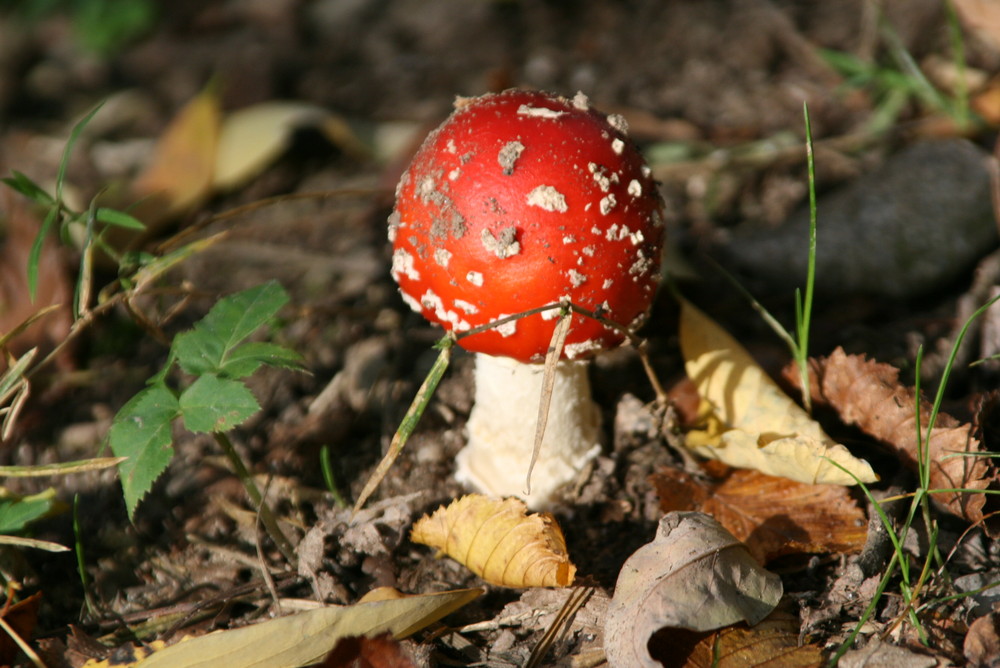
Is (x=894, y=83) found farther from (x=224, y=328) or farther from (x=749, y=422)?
(x=224, y=328)

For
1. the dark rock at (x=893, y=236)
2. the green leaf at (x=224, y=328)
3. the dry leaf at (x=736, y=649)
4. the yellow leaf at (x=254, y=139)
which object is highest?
the yellow leaf at (x=254, y=139)

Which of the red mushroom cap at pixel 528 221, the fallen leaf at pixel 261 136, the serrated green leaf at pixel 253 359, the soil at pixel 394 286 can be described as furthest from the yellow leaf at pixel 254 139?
the serrated green leaf at pixel 253 359

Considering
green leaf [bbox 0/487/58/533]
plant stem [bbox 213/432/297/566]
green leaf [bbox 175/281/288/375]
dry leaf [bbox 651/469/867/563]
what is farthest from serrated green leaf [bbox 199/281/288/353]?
dry leaf [bbox 651/469/867/563]

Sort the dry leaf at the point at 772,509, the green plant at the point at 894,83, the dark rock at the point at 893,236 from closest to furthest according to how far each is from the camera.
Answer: the dry leaf at the point at 772,509, the dark rock at the point at 893,236, the green plant at the point at 894,83

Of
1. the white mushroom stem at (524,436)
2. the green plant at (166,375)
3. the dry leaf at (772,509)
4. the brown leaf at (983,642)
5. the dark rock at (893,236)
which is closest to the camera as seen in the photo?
the brown leaf at (983,642)

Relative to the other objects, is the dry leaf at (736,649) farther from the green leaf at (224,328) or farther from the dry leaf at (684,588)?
the green leaf at (224,328)

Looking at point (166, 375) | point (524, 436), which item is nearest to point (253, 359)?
point (166, 375)

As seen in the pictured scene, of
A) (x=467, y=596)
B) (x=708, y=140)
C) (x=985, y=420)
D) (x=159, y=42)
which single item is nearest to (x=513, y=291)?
(x=467, y=596)

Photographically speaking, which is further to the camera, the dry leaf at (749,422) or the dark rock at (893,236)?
the dark rock at (893,236)
